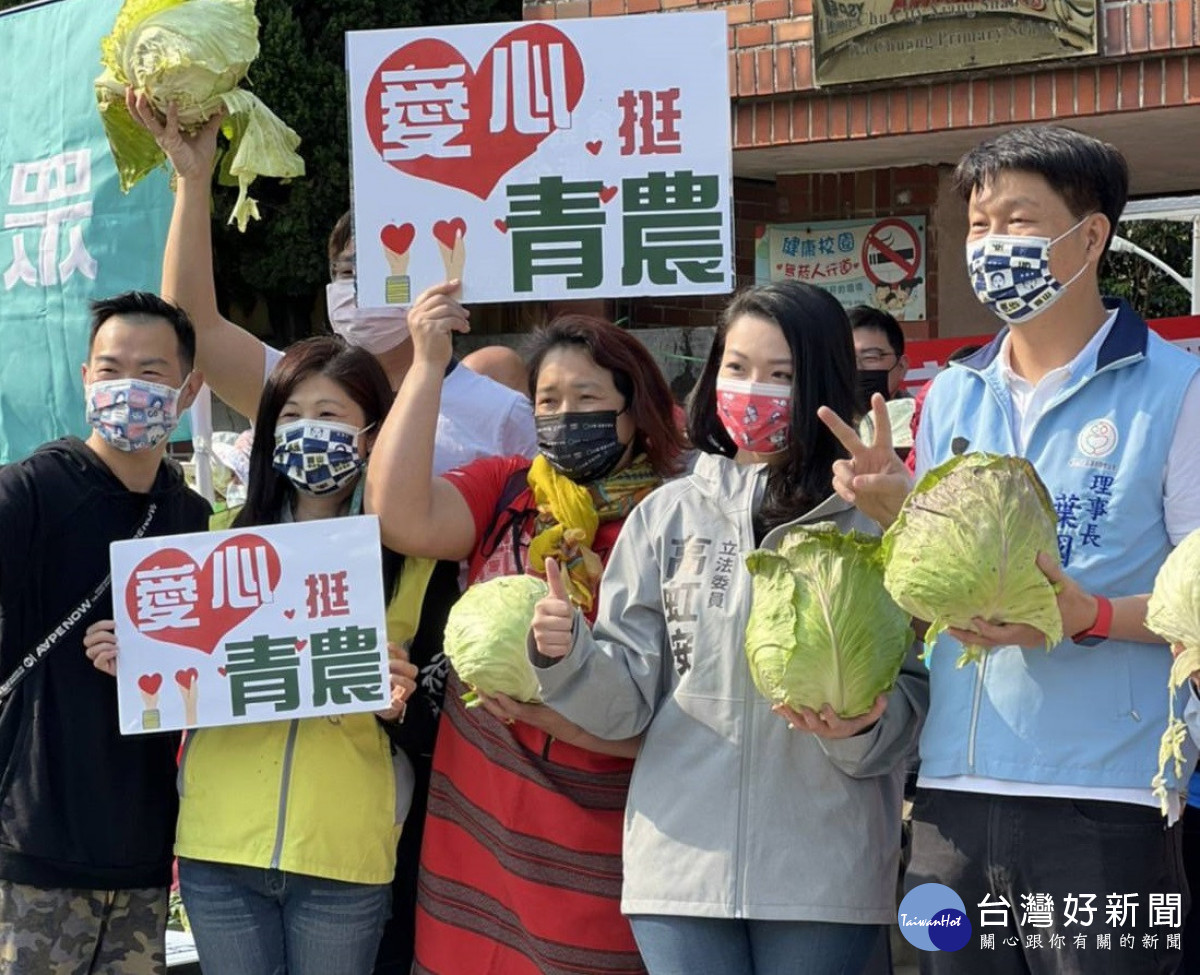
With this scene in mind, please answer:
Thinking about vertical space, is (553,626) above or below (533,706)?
above

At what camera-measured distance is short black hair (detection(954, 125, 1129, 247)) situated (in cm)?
345

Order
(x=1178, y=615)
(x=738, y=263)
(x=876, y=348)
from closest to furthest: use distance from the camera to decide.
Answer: (x=1178, y=615), (x=876, y=348), (x=738, y=263)

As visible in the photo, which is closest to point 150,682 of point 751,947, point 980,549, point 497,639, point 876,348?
point 497,639

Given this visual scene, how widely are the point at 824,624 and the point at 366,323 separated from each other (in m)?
1.99

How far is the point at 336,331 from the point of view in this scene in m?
4.95

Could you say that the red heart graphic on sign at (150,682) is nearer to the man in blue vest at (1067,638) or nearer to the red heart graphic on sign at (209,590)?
the red heart graphic on sign at (209,590)

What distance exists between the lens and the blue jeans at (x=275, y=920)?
399 centimetres

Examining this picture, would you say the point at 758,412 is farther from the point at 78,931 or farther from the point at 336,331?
the point at 78,931

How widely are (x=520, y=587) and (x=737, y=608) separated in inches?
20.7

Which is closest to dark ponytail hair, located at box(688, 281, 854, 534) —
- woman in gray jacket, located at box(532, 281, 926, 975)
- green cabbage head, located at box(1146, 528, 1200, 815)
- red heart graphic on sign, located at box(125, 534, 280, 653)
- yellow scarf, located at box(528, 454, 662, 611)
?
woman in gray jacket, located at box(532, 281, 926, 975)

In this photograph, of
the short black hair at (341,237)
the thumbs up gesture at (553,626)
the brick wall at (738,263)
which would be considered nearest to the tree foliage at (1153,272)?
the brick wall at (738,263)

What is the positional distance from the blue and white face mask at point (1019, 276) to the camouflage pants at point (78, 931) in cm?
262

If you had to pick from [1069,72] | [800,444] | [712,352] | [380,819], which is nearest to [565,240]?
[712,352]

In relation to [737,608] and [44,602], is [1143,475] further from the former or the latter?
[44,602]
